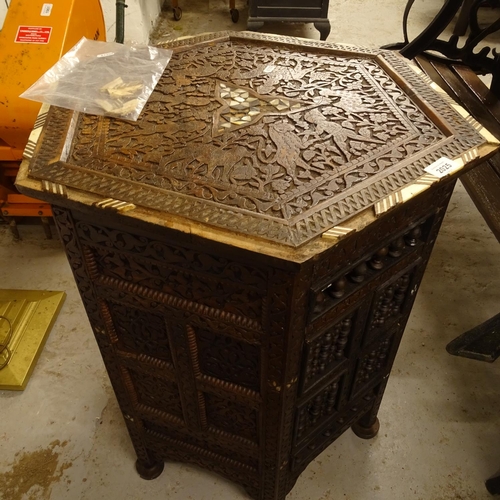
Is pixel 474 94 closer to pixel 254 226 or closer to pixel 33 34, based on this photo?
pixel 254 226

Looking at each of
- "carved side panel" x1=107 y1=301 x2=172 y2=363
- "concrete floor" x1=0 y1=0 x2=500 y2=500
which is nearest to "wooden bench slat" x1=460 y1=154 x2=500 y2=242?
"concrete floor" x1=0 y1=0 x2=500 y2=500

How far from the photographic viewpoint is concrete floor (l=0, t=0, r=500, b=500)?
140cm

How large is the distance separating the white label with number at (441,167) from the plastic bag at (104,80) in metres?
0.58

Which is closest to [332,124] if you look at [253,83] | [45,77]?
[253,83]

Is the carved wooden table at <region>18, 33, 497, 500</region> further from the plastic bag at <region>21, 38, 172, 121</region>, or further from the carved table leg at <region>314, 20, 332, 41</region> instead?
the carved table leg at <region>314, 20, 332, 41</region>

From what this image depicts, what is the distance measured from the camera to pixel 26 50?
171 centimetres

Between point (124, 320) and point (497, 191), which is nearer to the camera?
point (124, 320)

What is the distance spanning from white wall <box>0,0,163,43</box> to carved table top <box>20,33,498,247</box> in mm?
1885

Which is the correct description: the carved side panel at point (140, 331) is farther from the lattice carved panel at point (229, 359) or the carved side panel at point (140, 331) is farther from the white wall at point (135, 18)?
the white wall at point (135, 18)

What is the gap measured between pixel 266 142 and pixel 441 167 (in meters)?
0.32

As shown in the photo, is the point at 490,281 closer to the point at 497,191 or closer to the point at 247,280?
the point at 497,191

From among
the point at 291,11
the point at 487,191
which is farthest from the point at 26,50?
the point at 291,11

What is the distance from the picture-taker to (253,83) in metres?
1.06

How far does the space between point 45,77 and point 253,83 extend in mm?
486
